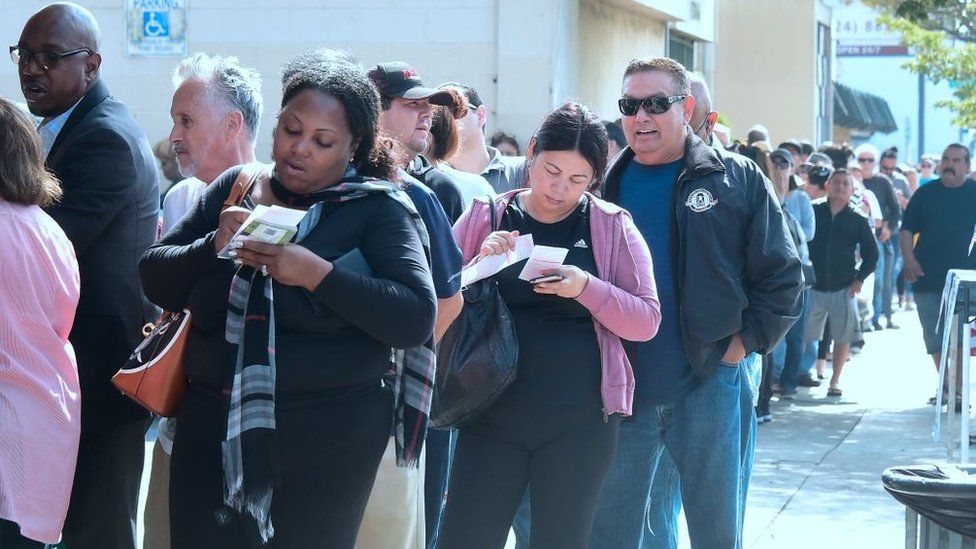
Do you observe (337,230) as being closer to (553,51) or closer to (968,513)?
(968,513)

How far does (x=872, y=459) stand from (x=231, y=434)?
6967 millimetres

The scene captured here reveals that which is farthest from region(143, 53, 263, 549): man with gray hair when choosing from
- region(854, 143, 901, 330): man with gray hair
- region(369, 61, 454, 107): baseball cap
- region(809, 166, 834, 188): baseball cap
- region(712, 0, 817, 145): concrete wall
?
region(712, 0, 817, 145): concrete wall

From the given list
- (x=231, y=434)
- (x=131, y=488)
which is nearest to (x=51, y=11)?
(x=131, y=488)

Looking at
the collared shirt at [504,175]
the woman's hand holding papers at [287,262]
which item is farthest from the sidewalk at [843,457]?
the woman's hand holding papers at [287,262]

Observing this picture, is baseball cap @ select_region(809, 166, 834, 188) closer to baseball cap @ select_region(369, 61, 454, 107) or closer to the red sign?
baseball cap @ select_region(369, 61, 454, 107)

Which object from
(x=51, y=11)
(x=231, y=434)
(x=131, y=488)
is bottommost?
(x=131, y=488)

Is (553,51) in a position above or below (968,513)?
above

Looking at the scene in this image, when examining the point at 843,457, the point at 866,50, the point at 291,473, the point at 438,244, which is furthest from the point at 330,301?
the point at 866,50

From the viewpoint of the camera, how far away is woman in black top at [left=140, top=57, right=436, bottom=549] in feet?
11.5

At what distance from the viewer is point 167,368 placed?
3.77m

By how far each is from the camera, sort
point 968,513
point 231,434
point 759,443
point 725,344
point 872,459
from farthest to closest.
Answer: point 759,443 → point 872,459 → point 725,344 → point 968,513 → point 231,434

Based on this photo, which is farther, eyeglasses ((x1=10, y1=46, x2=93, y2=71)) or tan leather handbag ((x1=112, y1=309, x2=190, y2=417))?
eyeglasses ((x1=10, y1=46, x2=93, y2=71))

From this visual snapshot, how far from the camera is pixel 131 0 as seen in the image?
12906 mm

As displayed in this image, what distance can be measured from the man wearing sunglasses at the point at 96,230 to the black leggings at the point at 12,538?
0.63 meters
